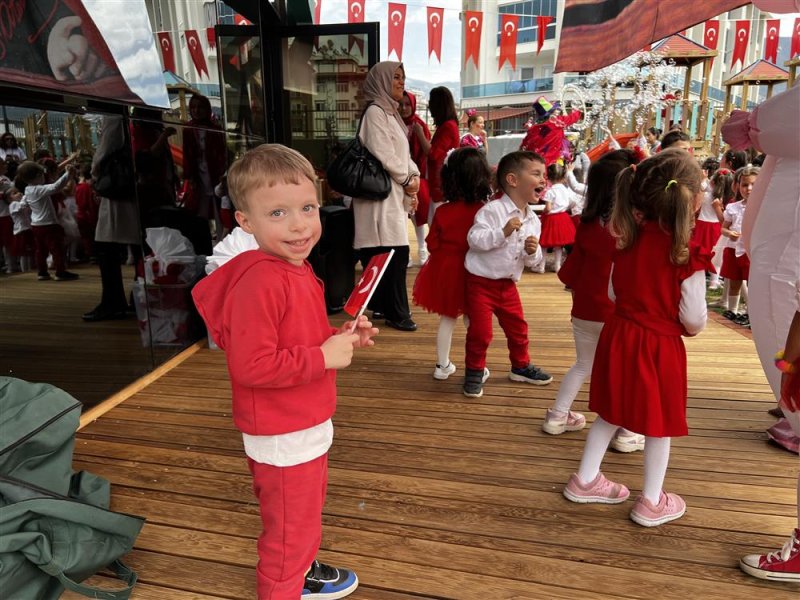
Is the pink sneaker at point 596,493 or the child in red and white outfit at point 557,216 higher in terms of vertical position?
the child in red and white outfit at point 557,216

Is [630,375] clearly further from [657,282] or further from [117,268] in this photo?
[117,268]

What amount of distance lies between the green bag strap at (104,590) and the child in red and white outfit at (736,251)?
423 centimetres

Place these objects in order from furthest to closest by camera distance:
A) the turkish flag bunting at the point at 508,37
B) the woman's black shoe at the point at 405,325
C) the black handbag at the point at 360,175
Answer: the turkish flag bunting at the point at 508,37, the woman's black shoe at the point at 405,325, the black handbag at the point at 360,175

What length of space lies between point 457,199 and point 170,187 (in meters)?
1.73

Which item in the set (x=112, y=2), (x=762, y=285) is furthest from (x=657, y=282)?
(x=112, y=2)

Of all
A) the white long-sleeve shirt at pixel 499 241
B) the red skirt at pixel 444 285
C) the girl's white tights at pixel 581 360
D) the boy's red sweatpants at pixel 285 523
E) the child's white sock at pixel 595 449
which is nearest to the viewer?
the boy's red sweatpants at pixel 285 523

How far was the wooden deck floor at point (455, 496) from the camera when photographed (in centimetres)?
172

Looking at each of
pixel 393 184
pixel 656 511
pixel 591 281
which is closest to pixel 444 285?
pixel 591 281

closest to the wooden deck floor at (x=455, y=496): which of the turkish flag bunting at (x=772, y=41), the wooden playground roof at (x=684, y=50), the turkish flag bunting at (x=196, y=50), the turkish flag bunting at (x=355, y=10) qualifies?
the turkish flag bunting at (x=196, y=50)

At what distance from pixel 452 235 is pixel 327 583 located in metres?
1.96

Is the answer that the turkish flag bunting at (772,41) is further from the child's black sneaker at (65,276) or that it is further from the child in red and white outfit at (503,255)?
the child's black sneaker at (65,276)

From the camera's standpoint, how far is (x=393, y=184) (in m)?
3.85

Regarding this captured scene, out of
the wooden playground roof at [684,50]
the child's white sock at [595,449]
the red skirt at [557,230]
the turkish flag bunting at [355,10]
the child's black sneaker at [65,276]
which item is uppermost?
the turkish flag bunting at [355,10]

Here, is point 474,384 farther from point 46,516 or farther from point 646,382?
point 46,516
